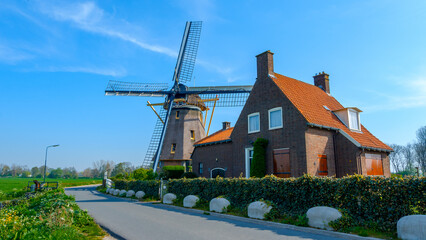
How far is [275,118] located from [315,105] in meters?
3.73

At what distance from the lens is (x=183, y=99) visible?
35.8 metres

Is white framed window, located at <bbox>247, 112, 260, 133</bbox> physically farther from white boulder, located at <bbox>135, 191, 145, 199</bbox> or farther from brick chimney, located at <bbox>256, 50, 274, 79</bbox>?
white boulder, located at <bbox>135, 191, 145, 199</bbox>

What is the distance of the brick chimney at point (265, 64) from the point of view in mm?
21422

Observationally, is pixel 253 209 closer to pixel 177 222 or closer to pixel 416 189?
pixel 177 222

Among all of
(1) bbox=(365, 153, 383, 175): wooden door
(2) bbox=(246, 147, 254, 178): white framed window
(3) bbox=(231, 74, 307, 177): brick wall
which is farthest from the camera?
(2) bbox=(246, 147, 254, 178): white framed window

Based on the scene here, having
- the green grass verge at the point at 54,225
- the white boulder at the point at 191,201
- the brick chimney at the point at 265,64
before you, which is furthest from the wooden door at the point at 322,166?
the green grass verge at the point at 54,225

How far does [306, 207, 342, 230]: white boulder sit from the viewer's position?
9070 mm

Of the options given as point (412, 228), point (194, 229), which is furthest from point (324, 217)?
point (194, 229)

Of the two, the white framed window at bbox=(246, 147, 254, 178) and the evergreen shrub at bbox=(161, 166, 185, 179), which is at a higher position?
the white framed window at bbox=(246, 147, 254, 178)

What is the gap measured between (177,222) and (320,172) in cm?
1066

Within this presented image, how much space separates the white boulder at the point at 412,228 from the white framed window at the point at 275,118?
1190 centimetres

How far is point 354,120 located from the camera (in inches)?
846

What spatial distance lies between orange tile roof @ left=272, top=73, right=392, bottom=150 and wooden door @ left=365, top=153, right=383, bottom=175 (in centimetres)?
76

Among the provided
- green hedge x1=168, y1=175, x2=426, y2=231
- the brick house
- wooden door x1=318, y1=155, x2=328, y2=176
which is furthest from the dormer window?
green hedge x1=168, y1=175, x2=426, y2=231
